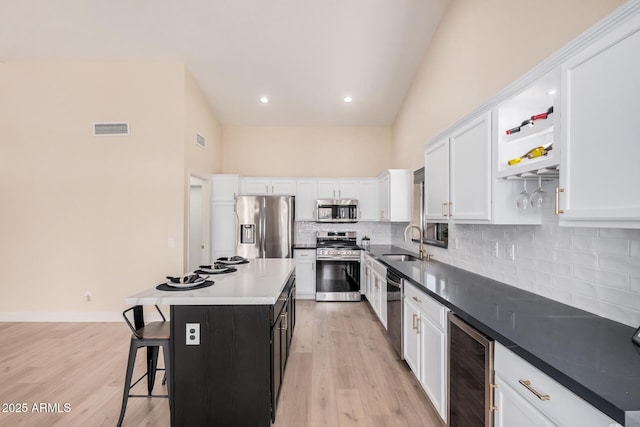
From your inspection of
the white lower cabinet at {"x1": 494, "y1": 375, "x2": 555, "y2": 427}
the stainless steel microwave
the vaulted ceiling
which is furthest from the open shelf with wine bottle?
the stainless steel microwave

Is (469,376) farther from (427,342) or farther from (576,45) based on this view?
(576,45)

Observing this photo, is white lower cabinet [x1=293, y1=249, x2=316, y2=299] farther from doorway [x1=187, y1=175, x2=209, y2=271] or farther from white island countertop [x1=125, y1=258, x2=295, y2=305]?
white island countertop [x1=125, y1=258, x2=295, y2=305]

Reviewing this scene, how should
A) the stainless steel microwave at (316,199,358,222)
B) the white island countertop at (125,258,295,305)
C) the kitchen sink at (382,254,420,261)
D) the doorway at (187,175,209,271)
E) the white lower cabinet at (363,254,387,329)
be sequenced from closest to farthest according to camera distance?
the white island countertop at (125,258,295,305), the white lower cabinet at (363,254,387,329), the kitchen sink at (382,254,420,261), the doorway at (187,175,209,271), the stainless steel microwave at (316,199,358,222)

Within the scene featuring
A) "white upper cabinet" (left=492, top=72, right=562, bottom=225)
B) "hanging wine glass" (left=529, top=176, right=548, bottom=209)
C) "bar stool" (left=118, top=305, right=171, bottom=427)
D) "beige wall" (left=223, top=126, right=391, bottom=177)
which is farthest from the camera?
"beige wall" (left=223, top=126, right=391, bottom=177)

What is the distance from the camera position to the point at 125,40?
384 cm

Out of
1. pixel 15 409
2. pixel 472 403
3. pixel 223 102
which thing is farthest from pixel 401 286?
pixel 223 102

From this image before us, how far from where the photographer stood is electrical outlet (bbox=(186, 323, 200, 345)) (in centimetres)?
194

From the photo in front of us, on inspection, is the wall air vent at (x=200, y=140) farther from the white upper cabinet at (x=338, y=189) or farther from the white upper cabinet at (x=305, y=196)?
the white upper cabinet at (x=338, y=189)

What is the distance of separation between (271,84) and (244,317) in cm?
401

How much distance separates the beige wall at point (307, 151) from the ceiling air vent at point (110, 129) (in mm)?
2034

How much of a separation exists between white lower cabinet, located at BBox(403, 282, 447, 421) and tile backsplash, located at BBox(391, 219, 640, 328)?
2.08 ft

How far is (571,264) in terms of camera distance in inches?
64.5

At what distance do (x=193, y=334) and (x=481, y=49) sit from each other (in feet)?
10.8

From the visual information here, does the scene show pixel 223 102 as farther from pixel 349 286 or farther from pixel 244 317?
pixel 244 317
